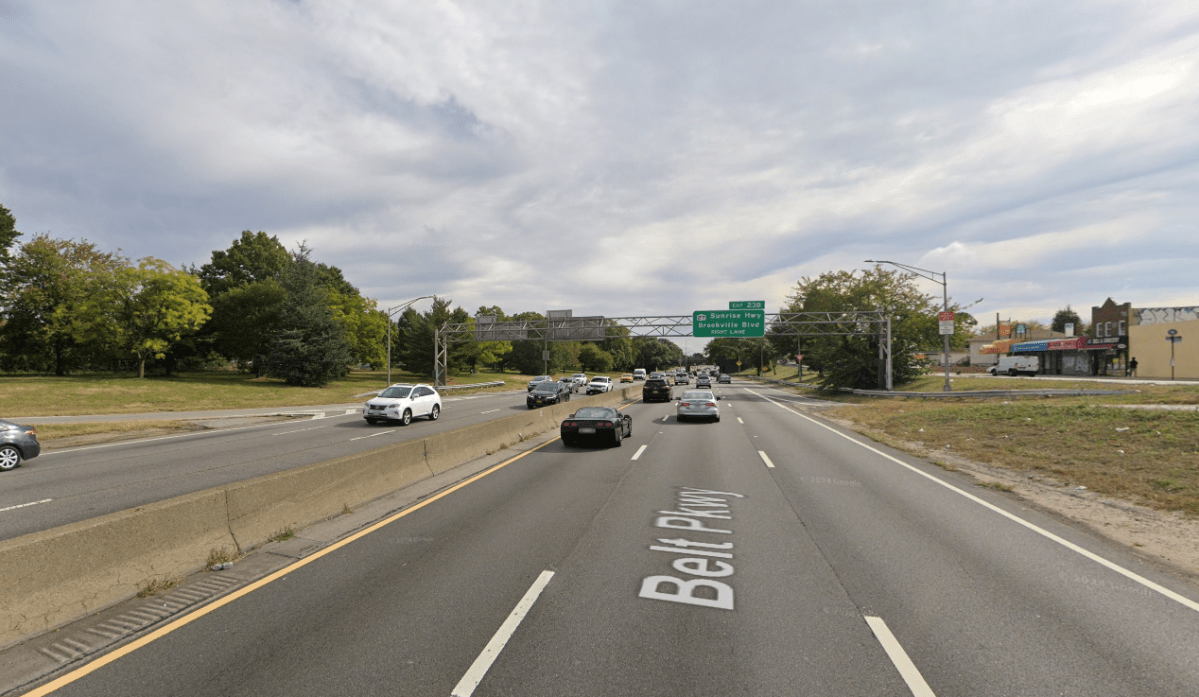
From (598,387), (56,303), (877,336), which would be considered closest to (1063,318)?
(877,336)

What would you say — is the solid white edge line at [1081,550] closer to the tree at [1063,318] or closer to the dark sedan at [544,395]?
the dark sedan at [544,395]

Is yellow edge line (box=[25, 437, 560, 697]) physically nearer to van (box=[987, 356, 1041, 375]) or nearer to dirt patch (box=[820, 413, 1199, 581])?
dirt patch (box=[820, 413, 1199, 581])

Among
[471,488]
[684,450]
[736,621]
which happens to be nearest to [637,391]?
[684,450]

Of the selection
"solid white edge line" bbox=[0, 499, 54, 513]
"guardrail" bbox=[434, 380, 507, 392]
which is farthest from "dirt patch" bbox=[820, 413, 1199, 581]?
"guardrail" bbox=[434, 380, 507, 392]

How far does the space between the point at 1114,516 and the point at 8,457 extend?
2302 centimetres

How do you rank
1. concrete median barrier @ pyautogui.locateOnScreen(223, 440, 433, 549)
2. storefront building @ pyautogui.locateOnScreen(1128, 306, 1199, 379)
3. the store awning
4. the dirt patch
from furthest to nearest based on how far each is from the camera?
the store awning < storefront building @ pyautogui.locateOnScreen(1128, 306, 1199, 379) < the dirt patch < concrete median barrier @ pyautogui.locateOnScreen(223, 440, 433, 549)

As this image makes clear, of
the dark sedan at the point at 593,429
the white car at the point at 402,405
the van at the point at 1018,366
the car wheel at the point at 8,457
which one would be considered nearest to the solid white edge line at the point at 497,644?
the dark sedan at the point at 593,429

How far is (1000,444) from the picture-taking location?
1532cm

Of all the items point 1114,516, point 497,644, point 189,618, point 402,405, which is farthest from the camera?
point 402,405

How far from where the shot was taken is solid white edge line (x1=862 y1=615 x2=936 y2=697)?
356 cm

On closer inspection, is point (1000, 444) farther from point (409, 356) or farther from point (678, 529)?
point (409, 356)

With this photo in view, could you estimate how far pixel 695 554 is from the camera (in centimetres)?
636

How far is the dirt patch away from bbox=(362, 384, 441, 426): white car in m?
20.0

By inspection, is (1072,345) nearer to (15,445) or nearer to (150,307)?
(15,445)
